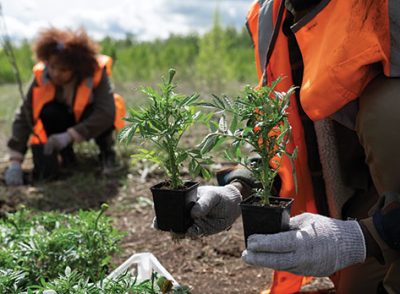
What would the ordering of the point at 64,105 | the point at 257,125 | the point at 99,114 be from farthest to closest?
the point at 64,105 → the point at 99,114 → the point at 257,125

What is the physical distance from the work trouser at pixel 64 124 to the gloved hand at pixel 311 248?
121 inches

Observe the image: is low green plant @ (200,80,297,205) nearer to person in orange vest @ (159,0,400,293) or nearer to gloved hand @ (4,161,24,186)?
person in orange vest @ (159,0,400,293)

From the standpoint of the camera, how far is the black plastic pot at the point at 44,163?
13.0 ft

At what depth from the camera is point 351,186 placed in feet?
6.09

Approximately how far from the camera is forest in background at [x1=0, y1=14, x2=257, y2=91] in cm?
805

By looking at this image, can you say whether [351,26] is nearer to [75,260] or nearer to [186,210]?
[186,210]

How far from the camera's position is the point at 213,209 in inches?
66.1

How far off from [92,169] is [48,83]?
2.48 ft

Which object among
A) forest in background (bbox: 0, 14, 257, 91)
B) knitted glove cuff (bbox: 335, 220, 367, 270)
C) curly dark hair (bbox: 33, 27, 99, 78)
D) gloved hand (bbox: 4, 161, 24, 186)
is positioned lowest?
knitted glove cuff (bbox: 335, 220, 367, 270)

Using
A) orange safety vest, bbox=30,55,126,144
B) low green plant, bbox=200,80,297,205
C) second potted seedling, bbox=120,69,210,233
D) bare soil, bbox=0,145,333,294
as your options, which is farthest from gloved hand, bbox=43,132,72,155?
low green plant, bbox=200,80,297,205

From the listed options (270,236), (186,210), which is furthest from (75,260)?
(270,236)

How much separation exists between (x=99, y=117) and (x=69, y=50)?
1.84 feet

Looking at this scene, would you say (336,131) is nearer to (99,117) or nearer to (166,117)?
(166,117)

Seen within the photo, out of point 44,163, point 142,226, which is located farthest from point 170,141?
point 44,163
